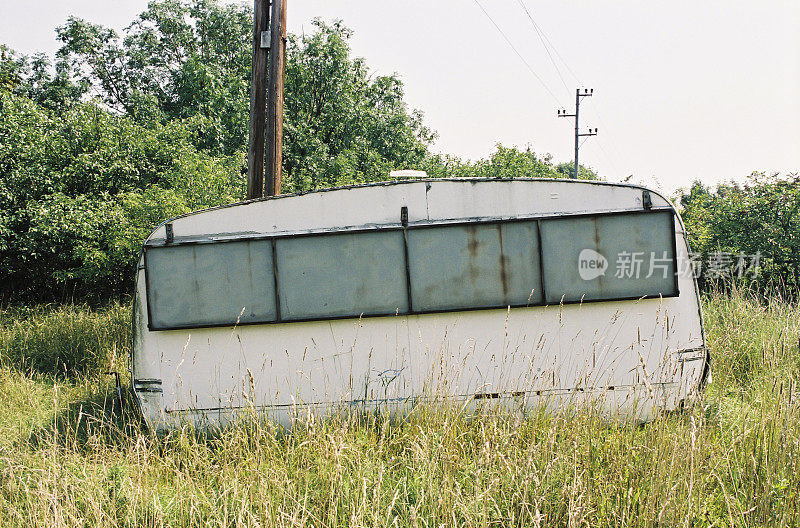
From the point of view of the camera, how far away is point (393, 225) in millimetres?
5367

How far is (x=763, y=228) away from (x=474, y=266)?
10.8 meters

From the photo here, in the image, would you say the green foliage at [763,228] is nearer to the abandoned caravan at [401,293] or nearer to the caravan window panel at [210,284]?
the abandoned caravan at [401,293]

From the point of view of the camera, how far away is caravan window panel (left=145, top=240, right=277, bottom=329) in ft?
17.5

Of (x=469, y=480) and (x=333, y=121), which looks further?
(x=333, y=121)

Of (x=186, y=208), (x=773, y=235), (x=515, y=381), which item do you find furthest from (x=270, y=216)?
(x=773, y=235)

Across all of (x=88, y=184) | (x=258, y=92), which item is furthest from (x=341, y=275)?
(x=88, y=184)

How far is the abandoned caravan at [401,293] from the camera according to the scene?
17.1ft

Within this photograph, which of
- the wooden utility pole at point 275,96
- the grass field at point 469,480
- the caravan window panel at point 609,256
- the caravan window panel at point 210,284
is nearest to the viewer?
the grass field at point 469,480

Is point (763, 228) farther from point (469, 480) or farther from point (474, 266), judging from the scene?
point (469, 480)

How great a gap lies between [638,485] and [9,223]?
1377 cm

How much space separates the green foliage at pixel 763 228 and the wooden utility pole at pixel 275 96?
10133 mm

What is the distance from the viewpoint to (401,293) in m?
5.28

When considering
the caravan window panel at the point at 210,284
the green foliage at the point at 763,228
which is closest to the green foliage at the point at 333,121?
the green foliage at the point at 763,228

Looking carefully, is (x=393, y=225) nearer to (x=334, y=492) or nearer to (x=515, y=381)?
(x=515, y=381)
